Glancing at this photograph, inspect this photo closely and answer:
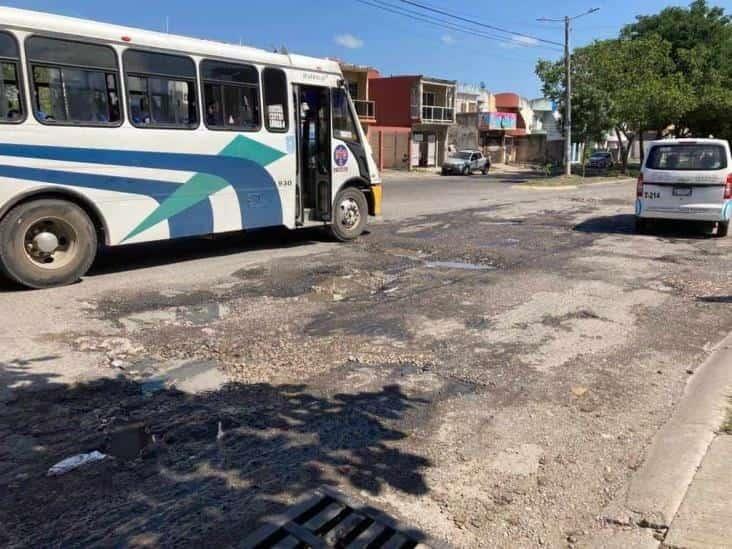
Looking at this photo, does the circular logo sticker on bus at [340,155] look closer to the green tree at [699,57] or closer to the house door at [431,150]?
the green tree at [699,57]

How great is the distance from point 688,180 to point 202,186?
8.72 metres

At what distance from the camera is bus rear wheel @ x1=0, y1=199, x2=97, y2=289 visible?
7043 millimetres

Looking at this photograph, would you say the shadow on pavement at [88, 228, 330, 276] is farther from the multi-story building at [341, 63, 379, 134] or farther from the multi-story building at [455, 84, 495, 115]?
the multi-story building at [455, 84, 495, 115]

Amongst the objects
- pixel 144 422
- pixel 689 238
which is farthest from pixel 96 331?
pixel 689 238

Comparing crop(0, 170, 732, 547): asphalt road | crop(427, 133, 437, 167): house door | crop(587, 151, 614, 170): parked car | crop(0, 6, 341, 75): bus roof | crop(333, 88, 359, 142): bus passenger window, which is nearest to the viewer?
crop(0, 170, 732, 547): asphalt road

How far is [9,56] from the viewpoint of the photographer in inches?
267

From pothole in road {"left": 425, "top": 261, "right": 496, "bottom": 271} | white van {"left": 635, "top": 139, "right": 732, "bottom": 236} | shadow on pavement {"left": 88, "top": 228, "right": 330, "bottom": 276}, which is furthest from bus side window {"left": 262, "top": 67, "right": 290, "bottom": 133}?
white van {"left": 635, "top": 139, "right": 732, "bottom": 236}

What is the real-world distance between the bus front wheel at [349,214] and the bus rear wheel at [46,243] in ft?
14.5

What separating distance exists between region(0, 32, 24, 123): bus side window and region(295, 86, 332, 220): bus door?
4416 mm

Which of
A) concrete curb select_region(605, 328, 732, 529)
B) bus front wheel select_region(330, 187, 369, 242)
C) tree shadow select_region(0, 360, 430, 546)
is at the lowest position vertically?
concrete curb select_region(605, 328, 732, 529)

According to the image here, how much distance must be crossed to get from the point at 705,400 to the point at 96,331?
17.0 ft

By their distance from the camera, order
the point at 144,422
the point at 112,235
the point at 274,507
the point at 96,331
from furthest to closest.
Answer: the point at 112,235 → the point at 96,331 → the point at 144,422 → the point at 274,507

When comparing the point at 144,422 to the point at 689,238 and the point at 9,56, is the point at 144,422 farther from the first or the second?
the point at 689,238

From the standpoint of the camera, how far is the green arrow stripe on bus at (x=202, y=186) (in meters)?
8.30
